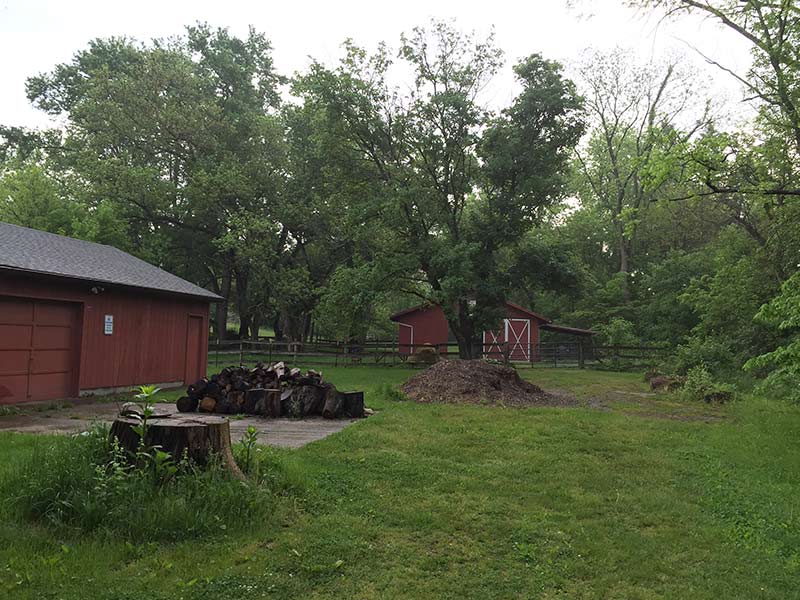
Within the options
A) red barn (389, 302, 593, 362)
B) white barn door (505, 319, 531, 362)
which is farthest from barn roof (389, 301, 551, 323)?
white barn door (505, 319, 531, 362)

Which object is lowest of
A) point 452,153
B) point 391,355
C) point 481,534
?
point 481,534

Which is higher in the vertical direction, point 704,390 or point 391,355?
point 391,355

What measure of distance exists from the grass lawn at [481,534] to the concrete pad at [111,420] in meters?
0.71

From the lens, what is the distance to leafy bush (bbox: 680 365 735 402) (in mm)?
11602

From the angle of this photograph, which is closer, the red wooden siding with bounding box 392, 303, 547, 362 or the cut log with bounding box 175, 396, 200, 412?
the cut log with bounding box 175, 396, 200, 412

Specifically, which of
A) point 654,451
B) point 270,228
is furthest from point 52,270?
point 270,228

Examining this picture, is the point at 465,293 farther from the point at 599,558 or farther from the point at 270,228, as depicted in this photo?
the point at 599,558

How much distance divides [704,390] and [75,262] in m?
13.8

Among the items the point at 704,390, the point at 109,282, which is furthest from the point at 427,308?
the point at 109,282

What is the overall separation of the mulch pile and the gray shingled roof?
6491mm

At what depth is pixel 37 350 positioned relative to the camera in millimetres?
10227

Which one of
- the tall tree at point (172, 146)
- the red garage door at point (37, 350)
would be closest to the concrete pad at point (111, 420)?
the red garage door at point (37, 350)

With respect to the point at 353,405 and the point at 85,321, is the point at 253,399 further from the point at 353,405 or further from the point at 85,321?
the point at 85,321

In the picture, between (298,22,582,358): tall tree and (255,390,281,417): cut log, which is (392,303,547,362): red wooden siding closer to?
(298,22,582,358): tall tree
